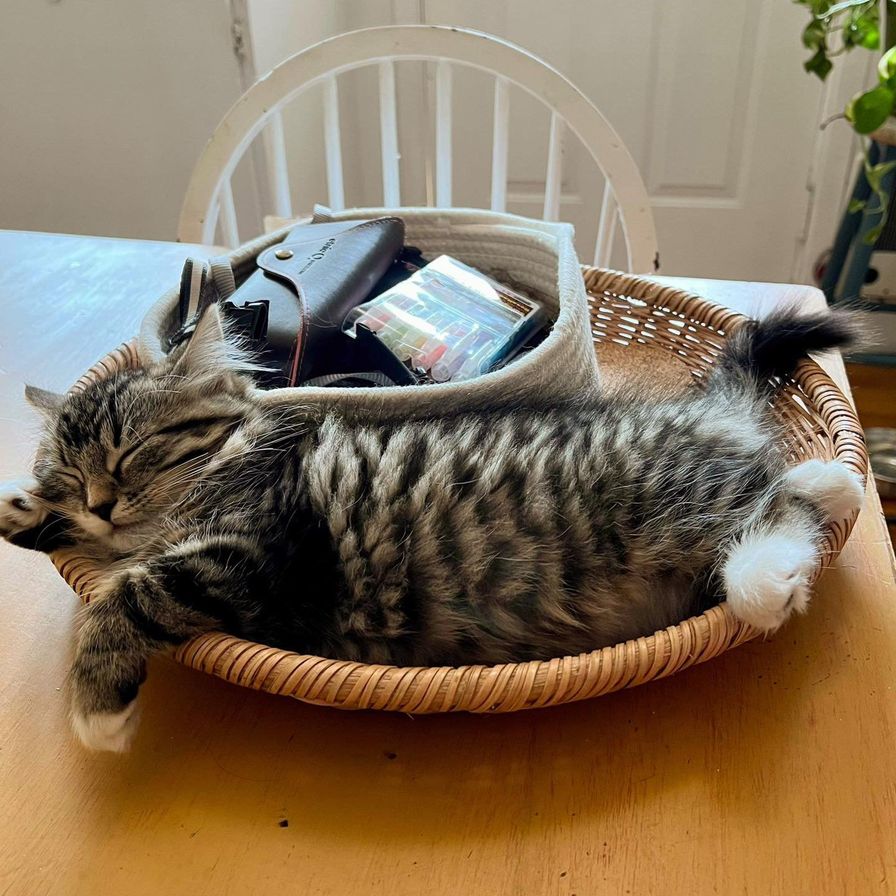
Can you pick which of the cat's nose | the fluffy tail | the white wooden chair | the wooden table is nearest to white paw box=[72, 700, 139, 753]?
the wooden table

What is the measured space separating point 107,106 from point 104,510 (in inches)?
78.4

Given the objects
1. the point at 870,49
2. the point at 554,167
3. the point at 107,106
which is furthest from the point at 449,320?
the point at 107,106

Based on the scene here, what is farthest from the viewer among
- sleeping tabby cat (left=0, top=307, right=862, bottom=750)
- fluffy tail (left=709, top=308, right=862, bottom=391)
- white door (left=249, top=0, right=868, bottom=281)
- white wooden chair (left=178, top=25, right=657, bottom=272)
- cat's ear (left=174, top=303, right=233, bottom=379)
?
white door (left=249, top=0, right=868, bottom=281)

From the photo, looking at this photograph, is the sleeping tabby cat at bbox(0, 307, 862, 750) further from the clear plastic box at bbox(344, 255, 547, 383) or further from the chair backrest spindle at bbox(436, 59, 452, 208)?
the chair backrest spindle at bbox(436, 59, 452, 208)

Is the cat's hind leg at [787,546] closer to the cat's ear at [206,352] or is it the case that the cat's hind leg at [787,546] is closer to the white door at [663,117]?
the cat's ear at [206,352]

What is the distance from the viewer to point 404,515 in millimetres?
826

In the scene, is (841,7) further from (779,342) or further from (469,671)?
(469,671)

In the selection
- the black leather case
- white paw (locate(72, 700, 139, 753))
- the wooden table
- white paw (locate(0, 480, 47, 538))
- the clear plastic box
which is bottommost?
the wooden table

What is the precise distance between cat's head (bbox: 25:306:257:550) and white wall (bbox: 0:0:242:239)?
1676 millimetres

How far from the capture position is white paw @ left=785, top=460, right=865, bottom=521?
0.79 metres

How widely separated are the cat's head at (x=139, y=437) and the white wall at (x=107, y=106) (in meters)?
1.68

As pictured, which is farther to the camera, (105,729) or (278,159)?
(278,159)

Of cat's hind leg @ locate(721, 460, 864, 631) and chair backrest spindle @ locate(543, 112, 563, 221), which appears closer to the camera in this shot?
cat's hind leg @ locate(721, 460, 864, 631)

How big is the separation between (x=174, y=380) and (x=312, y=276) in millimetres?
301
